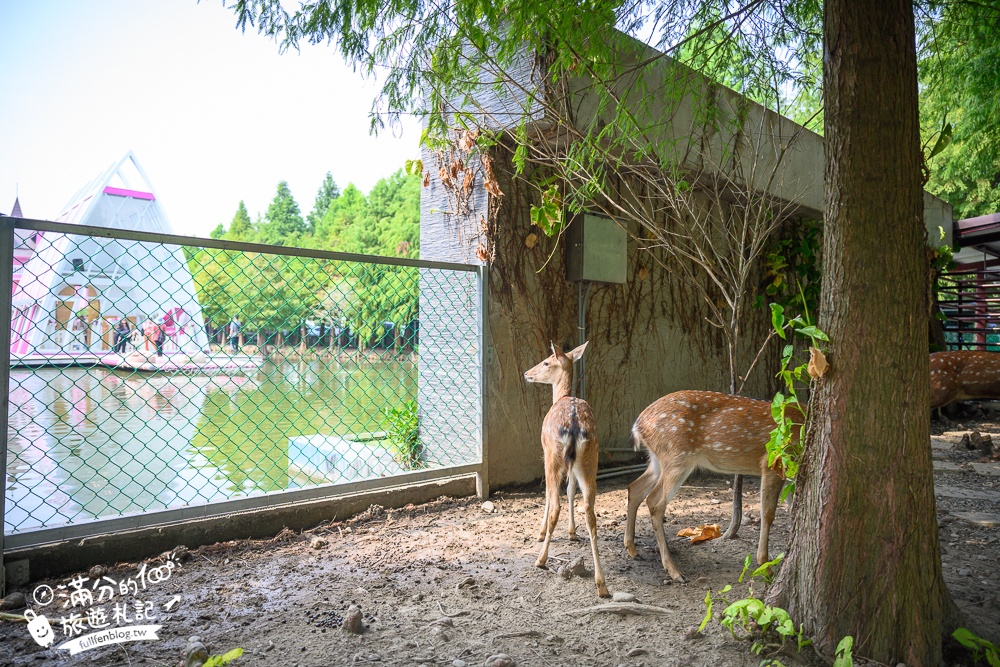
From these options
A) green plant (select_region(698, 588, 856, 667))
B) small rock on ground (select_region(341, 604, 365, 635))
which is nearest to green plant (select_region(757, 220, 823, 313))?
green plant (select_region(698, 588, 856, 667))

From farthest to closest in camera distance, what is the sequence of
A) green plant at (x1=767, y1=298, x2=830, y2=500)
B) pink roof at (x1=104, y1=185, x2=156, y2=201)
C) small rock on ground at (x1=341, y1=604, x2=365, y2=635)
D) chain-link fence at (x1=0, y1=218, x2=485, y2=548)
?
1. pink roof at (x1=104, y1=185, x2=156, y2=201)
2. chain-link fence at (x1=0, y1=218, x2=485, y2=548)
3. small rock on ground at (x1=341, y1=604, x2=365, y2=635)
4. green plant at (x1=767, y1=298, x2=830, y2=500)

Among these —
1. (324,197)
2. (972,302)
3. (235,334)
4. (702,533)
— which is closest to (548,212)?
(235,334)

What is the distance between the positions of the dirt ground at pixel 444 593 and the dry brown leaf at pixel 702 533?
0.25 feet

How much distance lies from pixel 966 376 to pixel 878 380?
241 inches

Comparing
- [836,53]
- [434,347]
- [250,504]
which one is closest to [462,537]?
[250,504]

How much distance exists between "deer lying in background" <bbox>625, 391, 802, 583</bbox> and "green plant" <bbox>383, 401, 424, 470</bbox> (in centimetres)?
216

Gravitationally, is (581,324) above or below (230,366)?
above

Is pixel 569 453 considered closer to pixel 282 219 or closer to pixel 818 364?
pixel 818 364

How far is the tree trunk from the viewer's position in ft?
7.75

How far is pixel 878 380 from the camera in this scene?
2369 mm

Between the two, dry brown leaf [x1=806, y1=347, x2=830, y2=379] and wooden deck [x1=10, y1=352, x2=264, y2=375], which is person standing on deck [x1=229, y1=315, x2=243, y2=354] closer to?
wooden deck [x1=10, y1=352, x2=264, y2=375]

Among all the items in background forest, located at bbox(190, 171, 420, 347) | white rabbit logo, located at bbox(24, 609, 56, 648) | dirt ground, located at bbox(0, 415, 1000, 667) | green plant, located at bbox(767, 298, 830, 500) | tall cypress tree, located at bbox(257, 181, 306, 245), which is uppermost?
tall cypress tree, located at bbox(257, 181, 306, 245)

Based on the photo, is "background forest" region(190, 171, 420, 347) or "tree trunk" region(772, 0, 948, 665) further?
"background forest" region(190, 171, 420, 347)

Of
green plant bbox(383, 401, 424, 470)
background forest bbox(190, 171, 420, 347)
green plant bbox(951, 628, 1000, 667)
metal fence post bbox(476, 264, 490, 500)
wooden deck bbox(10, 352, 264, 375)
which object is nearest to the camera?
green plant bbox(951, 628, 1000, 667)
